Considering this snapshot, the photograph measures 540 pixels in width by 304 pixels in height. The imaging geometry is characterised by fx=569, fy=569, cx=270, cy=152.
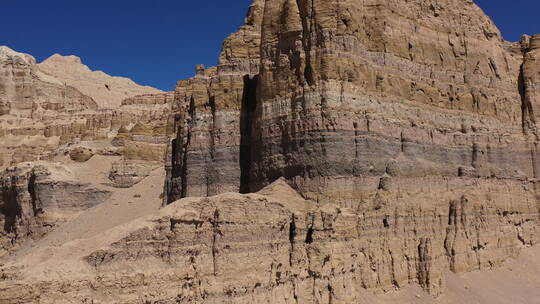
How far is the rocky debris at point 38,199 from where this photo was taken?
36625 mm

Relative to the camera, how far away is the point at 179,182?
3441 centimetres

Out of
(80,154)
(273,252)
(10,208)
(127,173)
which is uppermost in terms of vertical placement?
(80,154)

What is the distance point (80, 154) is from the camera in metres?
44.9

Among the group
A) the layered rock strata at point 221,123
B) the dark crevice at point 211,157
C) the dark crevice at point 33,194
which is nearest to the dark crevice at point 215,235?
the layered rock strata at point 221,123

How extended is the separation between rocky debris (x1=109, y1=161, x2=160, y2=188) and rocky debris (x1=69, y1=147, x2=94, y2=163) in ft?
12.8

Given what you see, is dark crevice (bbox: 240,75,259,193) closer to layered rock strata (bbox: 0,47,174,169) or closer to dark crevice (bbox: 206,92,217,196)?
dark crevice (bbox: 206,92,217,196)

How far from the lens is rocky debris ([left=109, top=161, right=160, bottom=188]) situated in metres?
41.4

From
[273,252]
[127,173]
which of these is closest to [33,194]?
[127,173]

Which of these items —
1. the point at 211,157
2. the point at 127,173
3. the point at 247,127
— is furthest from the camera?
the point at 127,173

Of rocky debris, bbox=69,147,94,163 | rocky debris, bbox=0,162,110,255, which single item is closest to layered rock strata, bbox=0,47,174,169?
rocky debris, bbox=69,147,94,163

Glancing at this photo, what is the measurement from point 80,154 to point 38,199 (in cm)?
856

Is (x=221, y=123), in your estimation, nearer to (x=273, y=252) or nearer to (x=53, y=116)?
(x=273, y=252)

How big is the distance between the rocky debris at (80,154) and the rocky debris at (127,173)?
3.90 metres

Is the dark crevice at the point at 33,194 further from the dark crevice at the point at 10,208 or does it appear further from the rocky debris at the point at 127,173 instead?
the rocky debris at the point at 127,173
